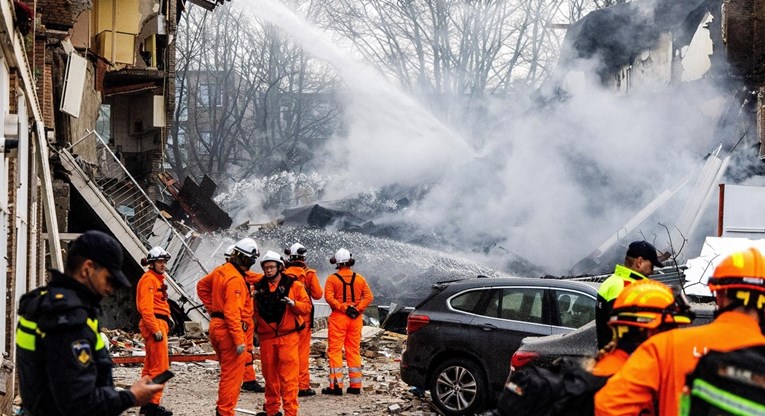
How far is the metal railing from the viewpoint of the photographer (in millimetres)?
19547

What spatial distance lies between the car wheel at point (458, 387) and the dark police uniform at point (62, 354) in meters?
6.32

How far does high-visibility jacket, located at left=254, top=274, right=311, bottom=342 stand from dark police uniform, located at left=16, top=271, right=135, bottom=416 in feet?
16.6

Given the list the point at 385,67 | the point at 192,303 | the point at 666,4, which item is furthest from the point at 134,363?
the point at 385,67

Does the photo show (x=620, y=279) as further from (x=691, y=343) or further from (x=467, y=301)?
(x=467, y=301)

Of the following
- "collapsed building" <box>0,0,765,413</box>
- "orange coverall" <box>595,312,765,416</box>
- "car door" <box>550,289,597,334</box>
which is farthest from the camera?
"collapsed building" <box>0,0,765,413</box>

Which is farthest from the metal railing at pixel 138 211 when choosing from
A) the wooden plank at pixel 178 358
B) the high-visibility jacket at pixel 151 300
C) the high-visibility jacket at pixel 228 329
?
the high-visibility jacket at pixel 228 329

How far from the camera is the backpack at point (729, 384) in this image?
2.85m

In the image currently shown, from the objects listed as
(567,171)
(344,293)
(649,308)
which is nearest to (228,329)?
(344,293)

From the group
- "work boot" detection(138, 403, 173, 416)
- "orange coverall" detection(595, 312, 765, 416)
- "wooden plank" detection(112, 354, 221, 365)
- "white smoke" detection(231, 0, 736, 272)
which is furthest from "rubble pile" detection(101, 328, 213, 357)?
"orange coverall" detection(595, 312, 765, 416)

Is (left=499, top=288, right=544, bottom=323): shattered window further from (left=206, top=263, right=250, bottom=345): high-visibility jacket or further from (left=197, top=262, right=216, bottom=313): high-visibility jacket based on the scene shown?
(left=197, top=262, right=216, bottom=313): high-visibility jacket

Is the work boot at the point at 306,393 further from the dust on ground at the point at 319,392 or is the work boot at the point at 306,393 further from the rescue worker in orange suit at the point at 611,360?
the rescue worker in orange suit at the point at 611,360

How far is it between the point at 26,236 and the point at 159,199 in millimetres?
17413

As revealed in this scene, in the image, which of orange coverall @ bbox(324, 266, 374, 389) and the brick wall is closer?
orange coverall @ bbox(324, 266, 374, 389)

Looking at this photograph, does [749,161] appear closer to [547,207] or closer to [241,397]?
[547,207]
